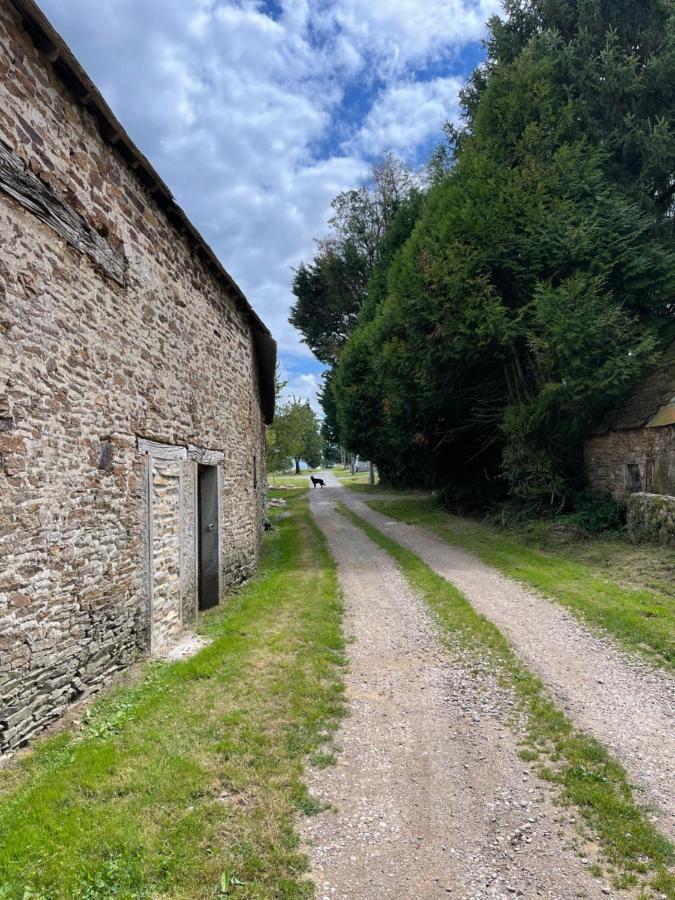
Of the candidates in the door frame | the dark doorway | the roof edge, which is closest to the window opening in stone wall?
the door frame

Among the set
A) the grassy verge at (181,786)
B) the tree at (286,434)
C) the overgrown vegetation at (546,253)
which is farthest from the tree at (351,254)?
the grassy verge at (181,786)

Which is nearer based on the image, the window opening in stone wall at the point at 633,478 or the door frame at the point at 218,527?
the door frame at the point at 218,527

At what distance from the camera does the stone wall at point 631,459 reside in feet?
37.3

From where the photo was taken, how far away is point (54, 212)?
4.68 metres

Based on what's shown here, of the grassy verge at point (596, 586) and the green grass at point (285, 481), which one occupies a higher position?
the green grass at point (285, 481)

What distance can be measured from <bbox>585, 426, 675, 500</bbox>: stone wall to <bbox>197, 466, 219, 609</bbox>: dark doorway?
10.3 meters

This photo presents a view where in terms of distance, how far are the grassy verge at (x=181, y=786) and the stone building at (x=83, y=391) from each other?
2.30 feet

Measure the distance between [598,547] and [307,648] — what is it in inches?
315

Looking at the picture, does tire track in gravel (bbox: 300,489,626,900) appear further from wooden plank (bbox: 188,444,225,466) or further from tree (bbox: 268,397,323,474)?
tree (bbox: 268,397,323,474)

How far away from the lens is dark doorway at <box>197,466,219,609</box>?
28.8ft

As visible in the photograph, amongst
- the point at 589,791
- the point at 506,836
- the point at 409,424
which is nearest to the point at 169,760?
the point at 506,836

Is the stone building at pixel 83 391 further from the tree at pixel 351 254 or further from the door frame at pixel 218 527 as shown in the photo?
the tree at pixel 351 254

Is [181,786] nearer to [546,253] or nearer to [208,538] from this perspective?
[208,538]

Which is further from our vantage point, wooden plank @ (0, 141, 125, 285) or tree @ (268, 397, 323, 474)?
tree @ (268, 397, 323, 474)
